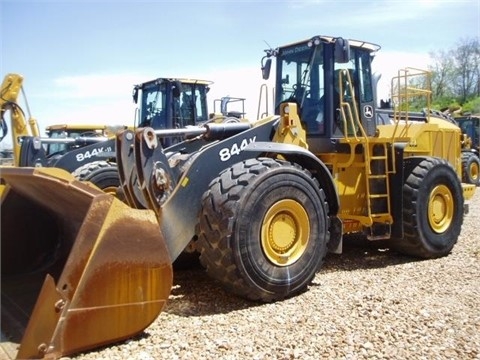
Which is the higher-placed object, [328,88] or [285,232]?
[328,88]

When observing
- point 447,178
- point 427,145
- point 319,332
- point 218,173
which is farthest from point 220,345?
point 427,145

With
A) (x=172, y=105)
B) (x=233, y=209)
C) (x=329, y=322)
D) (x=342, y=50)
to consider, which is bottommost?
(x=329, y=322)

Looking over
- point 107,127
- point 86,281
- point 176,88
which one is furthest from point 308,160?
point 176,88

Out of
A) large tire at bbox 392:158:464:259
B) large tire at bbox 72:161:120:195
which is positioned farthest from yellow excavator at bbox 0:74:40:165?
large tire at bbox 392:158:464:259

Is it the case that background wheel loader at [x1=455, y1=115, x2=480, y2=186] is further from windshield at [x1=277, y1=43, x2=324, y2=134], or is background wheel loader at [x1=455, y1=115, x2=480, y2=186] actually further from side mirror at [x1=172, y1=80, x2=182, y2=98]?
windshield at [x1=277, y1=43, x2=324, y2=134]

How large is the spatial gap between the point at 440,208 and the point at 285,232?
9.61ft

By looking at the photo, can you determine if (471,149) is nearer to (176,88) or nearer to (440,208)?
(176,88)

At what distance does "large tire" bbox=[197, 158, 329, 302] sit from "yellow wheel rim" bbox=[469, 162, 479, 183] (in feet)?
47.9

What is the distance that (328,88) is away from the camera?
19.8 ft

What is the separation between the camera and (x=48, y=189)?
387 centimetres

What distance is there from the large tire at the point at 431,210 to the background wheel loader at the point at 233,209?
0.02m

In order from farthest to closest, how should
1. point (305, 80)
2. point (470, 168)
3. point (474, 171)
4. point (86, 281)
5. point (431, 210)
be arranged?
point (474, 171) → point (470, 168) → point (431, 210) → point (305, 80) → point (86, 281)

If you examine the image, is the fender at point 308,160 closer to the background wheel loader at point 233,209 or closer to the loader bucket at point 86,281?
the background wheel loader at point 233,209

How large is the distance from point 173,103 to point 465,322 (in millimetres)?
8527
